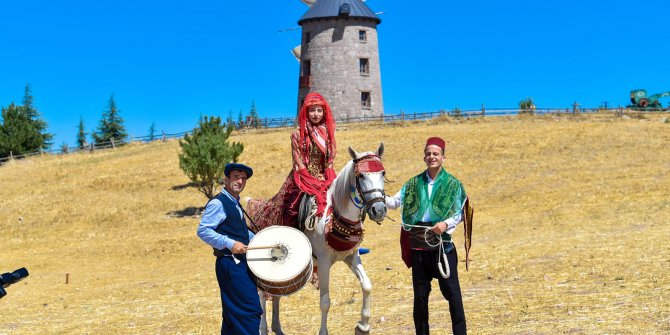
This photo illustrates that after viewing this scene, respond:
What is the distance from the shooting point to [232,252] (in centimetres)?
833

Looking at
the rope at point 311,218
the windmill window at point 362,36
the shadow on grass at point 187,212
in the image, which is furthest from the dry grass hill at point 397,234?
the windmill window at point 362,36

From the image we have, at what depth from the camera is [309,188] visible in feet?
32.3

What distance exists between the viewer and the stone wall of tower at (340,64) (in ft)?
194

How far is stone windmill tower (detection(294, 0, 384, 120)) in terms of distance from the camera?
5925cm

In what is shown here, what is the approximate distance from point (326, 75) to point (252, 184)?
2103 cm

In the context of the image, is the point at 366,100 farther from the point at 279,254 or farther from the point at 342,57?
the point at 279,254

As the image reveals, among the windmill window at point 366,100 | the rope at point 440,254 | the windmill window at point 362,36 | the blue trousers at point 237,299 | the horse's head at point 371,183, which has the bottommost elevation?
the blue trousers at point 237,299

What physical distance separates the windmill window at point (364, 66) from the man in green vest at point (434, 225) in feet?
171

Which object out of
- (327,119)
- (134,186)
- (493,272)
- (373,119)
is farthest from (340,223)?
(373,119)

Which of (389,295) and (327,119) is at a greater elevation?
(327,119)

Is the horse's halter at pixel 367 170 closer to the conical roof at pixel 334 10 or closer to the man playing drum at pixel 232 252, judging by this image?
the man playing drum at pixel 232 252

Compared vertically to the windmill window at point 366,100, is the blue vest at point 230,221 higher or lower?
lower

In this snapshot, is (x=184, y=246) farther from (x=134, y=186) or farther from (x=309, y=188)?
(x=309, y=188)

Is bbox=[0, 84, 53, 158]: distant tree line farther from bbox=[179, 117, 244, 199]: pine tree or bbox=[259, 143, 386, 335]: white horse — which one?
bbox=[259, 143, 386, 335]: white horse
